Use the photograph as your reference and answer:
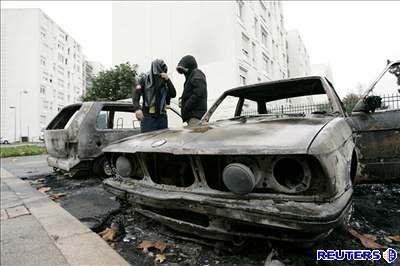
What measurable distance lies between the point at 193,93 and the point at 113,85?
16996mm

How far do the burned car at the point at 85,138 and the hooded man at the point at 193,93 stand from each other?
67.1 inches

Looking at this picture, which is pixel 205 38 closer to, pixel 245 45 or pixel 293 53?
pixel 245 45

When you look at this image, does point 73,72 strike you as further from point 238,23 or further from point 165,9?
point 238,23

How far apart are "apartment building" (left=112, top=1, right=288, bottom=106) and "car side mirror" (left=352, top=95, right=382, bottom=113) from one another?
41.4ft

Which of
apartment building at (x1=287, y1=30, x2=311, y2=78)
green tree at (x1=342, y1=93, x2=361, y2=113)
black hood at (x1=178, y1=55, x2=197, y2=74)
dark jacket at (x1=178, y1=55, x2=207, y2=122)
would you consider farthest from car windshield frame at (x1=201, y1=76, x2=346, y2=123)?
apartment building at (x1=287, y1=30, x2=311, y2=78)

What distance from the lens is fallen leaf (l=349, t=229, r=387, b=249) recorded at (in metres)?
1.82

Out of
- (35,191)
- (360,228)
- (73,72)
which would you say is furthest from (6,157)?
(73,72)

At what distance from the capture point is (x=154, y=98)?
138 inches

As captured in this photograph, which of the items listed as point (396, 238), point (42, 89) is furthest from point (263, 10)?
point (42, 89)

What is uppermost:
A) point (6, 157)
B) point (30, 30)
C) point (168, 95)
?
point (30, 30)

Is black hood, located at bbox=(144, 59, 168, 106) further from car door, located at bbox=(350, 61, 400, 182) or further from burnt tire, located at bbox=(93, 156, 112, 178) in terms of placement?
car door, located at bbox=(350, 61, 400, 182)

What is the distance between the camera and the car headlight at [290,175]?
1377 mm

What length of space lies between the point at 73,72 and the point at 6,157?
50635 mm

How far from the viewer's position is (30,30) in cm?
4253
